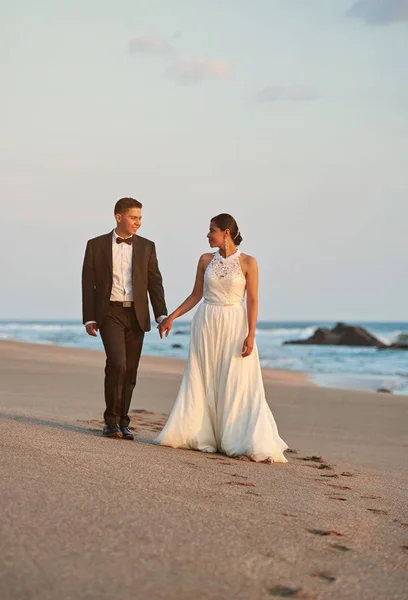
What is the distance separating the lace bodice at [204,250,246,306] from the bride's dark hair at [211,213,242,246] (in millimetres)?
146

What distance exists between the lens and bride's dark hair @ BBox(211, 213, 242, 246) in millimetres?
6586

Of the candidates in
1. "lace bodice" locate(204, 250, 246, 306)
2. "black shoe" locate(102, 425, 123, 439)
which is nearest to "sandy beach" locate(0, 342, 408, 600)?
"black shoe" locate(102, 425, 123, 439)

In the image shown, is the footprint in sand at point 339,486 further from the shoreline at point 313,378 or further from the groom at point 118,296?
the shoreline at point 313,378

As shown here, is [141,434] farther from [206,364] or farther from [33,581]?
[33,581]

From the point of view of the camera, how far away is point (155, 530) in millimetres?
3424

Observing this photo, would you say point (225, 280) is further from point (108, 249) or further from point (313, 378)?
point (313, 378)

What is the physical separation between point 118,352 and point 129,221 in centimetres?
108

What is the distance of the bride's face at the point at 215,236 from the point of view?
6586 millimetres

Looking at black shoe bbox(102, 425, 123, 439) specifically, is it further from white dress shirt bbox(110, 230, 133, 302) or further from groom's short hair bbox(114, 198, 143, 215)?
groom's short hair bbox(114, 198, 143, 215)

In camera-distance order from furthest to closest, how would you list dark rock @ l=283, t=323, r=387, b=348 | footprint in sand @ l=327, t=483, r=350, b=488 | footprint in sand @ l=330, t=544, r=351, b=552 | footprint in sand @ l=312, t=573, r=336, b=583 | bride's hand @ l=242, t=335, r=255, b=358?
1. dark rock @ l=283, t=323, r=387, b=348
2. bride's hand @ l=242, t=335, r=255, b=358
3. footprint in sand @ l=327, t=483, r=350, b=488
4. footprint in sand @ l=330, t=544, r=351, b=552
5. footprint in sand @ l=312, t=573, r=336, b=583

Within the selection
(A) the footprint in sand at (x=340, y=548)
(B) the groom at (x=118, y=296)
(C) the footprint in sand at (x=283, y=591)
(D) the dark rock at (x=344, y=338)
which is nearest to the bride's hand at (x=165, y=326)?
(B) the groom at (x=118, y=296)

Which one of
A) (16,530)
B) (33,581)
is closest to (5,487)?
(16,530)

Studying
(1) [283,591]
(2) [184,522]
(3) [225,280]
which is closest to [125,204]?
(3) [225,280]

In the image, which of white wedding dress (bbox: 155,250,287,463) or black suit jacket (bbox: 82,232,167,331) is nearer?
white wedding dress (bbox: 155,250,287,463)
